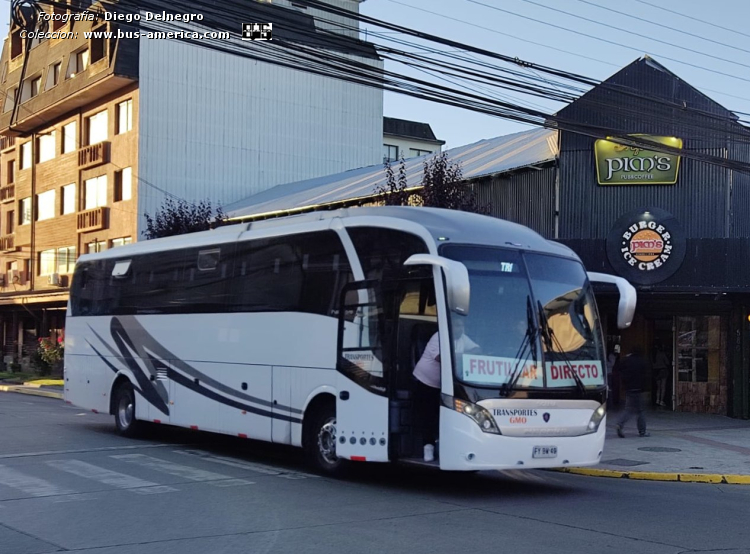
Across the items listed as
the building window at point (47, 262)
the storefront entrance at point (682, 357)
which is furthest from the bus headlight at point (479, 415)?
the building window at point (47, 262)

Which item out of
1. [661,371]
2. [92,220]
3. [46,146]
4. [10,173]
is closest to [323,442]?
[661,371]

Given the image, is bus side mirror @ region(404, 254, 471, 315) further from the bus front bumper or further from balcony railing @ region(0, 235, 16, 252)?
balcony railing @ region(0, 235, 16, 252)

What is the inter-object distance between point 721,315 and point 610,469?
10.6 meters

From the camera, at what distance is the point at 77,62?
4388 cm

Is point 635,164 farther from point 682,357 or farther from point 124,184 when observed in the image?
point 124,184

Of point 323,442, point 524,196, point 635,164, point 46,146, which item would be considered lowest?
point 323,442

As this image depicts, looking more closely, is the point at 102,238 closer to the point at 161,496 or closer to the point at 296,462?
the point at 296,462

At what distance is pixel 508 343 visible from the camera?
1152 centimetres

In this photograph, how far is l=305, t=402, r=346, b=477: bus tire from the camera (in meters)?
13.0

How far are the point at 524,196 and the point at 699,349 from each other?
5896 mm

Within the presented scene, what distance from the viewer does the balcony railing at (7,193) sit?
167 ft

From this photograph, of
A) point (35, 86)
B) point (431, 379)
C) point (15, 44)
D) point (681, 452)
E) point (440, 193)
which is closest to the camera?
point (431, 379)

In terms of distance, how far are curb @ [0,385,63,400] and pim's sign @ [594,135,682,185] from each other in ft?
62.2

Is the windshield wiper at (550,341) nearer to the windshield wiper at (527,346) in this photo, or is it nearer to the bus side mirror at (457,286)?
the windshield wiper at (527,346)
